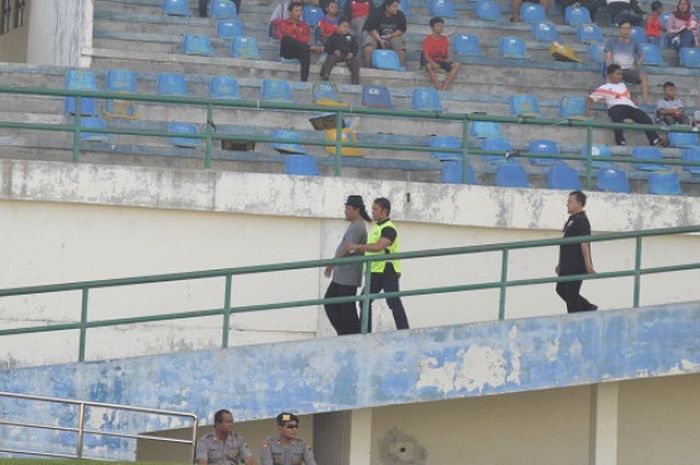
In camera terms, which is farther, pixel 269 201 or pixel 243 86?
pixel 243 86

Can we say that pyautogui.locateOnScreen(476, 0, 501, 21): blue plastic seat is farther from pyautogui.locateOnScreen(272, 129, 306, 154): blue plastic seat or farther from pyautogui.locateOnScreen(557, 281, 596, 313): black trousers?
pyautogui.locateOnScreen(557, 281, 596, 313): black trousers

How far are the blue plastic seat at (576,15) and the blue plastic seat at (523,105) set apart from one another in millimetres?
3526

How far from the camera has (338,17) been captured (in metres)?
27.0

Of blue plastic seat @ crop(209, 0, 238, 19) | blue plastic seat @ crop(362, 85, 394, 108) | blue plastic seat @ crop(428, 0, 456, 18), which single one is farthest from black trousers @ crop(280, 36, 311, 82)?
blue plastic seat @ crop(428, 0, 456, 18)

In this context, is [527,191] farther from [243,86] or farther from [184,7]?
[184,7]

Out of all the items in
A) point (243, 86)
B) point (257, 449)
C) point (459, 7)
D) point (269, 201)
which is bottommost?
point (257, 449)

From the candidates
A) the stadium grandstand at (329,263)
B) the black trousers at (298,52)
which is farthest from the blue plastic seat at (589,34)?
the black trousers at (298,52)

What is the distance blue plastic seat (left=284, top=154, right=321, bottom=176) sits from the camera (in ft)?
71.5

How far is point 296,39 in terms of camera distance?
25594 mm

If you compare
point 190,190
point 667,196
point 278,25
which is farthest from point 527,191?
point 278,25

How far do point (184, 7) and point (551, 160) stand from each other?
581 cm

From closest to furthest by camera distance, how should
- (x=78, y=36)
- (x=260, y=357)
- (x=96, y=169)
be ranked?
(x=260, y=357) < (x=96, y=169) < (x=78, y=36)

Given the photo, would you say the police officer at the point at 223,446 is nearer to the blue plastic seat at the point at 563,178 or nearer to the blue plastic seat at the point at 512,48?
the blue plastic seat at the point at 563,178

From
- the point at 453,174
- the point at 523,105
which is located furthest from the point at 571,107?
the point at 453,174
